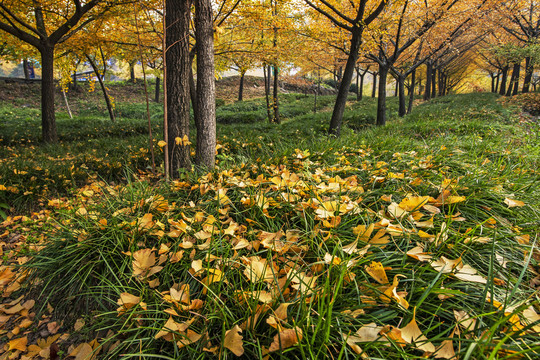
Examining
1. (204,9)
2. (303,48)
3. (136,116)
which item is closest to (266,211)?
(204,9)

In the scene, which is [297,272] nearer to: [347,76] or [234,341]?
[234,341]

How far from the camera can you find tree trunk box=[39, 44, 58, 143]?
6277mm

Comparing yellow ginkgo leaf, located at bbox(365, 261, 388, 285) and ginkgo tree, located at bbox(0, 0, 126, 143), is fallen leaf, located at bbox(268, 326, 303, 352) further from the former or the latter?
ginkgo tree, located at bbox(0, 0, 126, 143)

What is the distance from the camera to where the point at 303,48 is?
274 inches

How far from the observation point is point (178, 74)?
305 centimetres

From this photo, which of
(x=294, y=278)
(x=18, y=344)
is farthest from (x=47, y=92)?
(x=294, y=278)

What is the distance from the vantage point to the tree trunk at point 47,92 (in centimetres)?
628

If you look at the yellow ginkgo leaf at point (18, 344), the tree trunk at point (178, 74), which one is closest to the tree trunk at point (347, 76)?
the tree trunk at point (178, 74)

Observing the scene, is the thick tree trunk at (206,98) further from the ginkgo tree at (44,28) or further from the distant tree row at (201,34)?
the ginkgo tree at (44,28)

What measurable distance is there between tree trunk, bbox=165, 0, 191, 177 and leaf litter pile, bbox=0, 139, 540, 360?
1.14 meters

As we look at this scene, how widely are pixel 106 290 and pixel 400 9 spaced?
10.5 metres

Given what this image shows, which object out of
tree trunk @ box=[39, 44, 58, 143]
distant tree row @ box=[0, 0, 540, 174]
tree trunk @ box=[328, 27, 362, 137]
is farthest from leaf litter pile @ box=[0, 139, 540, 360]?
tree trunk @ box=[39, 44, 58, 143]

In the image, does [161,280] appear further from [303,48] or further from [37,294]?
[303,48]

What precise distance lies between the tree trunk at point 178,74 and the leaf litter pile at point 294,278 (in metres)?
1.14
